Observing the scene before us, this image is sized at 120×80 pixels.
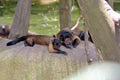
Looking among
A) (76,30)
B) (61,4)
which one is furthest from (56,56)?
(61,4)

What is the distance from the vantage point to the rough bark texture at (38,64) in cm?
362

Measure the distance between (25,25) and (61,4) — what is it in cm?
96

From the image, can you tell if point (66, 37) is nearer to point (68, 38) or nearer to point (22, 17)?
point (68, 38)

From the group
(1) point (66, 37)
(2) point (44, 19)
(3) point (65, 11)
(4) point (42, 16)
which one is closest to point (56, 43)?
(1) point (66, 37)

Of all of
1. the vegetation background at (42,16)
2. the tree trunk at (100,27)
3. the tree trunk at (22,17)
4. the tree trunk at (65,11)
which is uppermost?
the tree trunk at (100,27)

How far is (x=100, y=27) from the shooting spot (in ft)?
3.62

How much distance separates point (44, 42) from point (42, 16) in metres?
7.43

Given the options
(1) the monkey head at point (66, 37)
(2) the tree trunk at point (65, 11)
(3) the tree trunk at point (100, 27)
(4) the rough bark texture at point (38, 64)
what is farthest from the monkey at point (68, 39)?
(3) the tree trunk at point (100, 27)

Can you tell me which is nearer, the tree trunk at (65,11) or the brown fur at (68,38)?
the brown fur at (68,38)

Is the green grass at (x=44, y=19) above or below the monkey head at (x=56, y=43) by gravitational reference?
below

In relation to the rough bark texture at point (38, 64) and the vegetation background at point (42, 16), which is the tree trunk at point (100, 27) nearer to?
the rough bark texture at point (38, 64)

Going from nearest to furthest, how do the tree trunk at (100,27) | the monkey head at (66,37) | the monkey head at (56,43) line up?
the tree trunk at (100,27) → the monkey head at (56,43) → the monkey head at (66,37)

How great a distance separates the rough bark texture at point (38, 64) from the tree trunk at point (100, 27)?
Result: 8.01ft

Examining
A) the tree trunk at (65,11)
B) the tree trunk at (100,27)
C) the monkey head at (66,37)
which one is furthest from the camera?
the tree trunk at (65,11)
